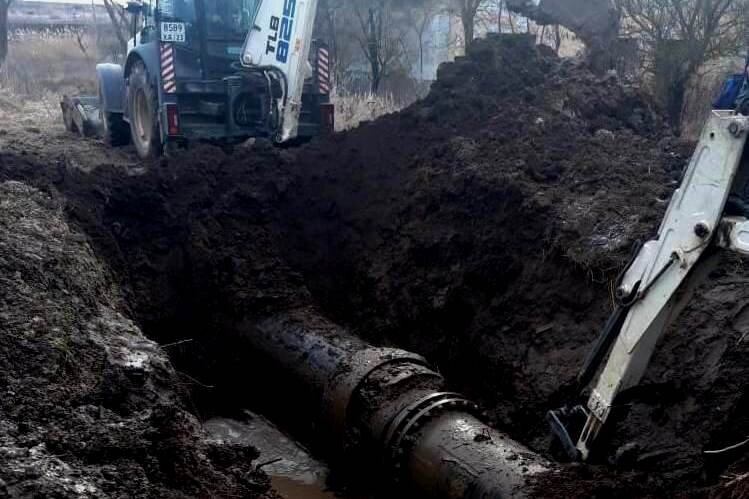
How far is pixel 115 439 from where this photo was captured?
9.67 feet

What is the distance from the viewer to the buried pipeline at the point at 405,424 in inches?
151

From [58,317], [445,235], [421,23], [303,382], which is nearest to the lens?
[58,317]

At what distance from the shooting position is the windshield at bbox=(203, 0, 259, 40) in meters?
9.42

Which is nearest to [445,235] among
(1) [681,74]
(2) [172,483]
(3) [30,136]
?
(2) [172,483]

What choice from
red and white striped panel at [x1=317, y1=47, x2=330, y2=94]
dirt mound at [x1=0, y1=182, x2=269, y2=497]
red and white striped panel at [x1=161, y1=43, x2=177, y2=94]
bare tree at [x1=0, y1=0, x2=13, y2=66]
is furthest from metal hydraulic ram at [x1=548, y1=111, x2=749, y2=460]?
bare tree at [x1=0, y1=0, x2=13, y2=66]

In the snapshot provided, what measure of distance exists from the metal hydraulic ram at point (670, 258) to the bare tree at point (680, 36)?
7.22 m

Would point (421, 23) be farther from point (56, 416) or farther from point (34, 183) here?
point (56, 416)

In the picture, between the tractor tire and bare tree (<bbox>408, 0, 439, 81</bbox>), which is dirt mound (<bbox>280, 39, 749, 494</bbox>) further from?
bare tree (<bbox>408, 0, 439, 81</bbox>)

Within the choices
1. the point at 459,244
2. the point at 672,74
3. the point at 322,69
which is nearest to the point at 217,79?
the point at 322,69

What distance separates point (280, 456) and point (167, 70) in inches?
212

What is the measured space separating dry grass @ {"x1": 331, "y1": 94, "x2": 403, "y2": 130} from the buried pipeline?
7.99 m

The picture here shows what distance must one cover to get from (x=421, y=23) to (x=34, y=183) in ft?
43.2

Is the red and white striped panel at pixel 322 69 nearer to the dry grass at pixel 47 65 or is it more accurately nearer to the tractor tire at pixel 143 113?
the tractor tire at pixel 143 113

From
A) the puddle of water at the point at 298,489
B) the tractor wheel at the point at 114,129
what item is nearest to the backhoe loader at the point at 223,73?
the tractor wheel at the point at 114,129
